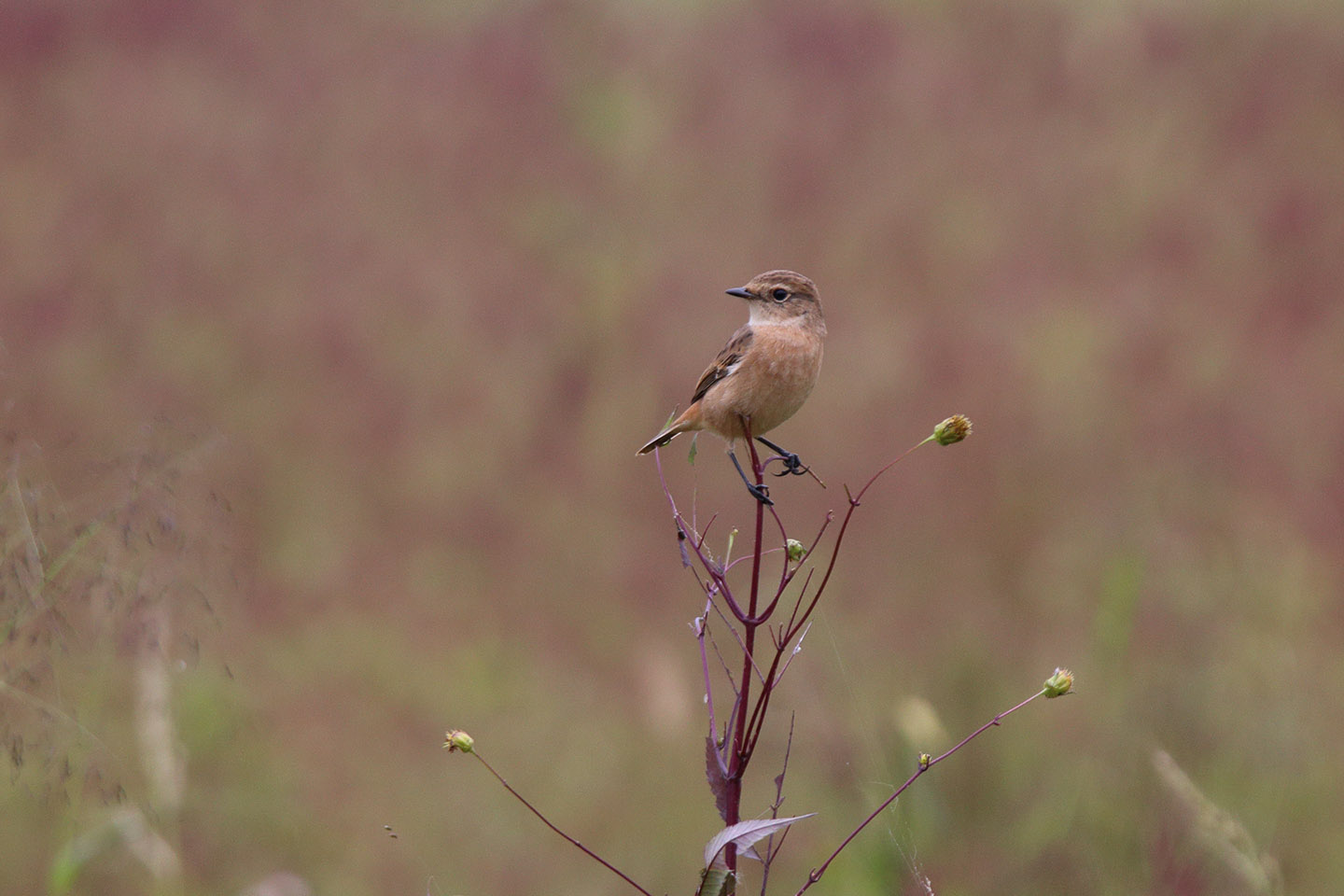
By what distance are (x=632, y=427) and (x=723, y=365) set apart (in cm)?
494

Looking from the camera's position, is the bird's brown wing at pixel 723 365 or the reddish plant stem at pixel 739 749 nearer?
the reddish plant stem at pixel 739 749

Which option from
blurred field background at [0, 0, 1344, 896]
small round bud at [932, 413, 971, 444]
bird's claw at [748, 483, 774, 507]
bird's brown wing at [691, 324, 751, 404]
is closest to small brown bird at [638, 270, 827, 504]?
bird's brown wing at [691, 324, 751, 404]

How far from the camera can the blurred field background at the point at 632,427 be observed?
394 centimetres

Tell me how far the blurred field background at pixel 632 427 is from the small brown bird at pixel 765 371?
0.76 m

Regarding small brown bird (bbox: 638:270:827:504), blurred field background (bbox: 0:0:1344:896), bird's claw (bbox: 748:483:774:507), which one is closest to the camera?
bird's claw (bbox: 748:483:774:507)

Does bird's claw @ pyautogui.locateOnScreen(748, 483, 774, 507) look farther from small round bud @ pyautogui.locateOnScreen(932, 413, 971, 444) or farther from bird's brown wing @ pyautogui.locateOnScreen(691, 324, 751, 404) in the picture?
bird's brown wing @ pyautogui.locateOnScreen(691, 324, 751, 404)

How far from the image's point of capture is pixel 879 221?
885 cm

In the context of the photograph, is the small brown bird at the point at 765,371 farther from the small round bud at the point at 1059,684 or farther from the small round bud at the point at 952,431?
the small round bud at the point at 1059,684

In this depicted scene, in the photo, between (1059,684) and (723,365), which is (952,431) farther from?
(723,365)

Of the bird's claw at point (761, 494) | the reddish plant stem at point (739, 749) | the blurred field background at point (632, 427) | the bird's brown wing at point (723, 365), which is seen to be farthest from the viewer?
the blurred field background at point (632, 427)

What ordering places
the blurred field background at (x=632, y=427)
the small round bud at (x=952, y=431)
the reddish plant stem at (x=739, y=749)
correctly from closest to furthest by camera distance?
the reddish plant stem at (x=739, y=749) → the small round bud at (x=952, y=431) → the blurred field background at (x=632, y=427)

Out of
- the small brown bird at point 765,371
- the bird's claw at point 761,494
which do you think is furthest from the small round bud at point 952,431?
the small brown bird at point 765,371

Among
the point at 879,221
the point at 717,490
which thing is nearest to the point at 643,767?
the point at 717,490

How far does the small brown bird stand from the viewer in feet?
8.45
